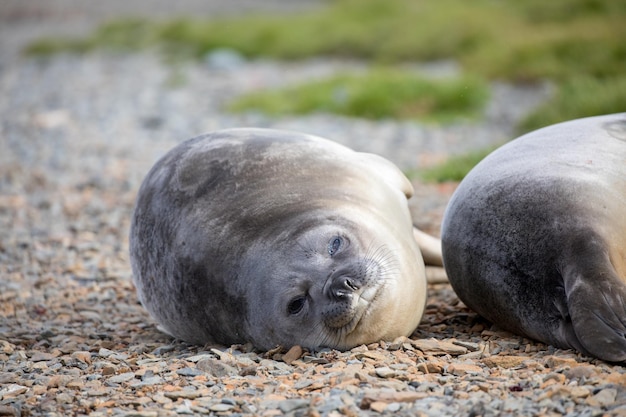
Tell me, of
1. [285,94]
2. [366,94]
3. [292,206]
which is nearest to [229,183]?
[292,206]

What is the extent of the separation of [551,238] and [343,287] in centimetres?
90

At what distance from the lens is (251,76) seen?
1673 centimetres

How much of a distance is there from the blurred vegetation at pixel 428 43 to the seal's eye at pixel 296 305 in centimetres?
627

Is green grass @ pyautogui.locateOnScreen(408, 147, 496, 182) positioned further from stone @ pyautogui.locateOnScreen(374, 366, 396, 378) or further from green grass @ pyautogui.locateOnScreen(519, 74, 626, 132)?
stone @ pyautogui.locateOnScreen(374, 366, 396, 378)

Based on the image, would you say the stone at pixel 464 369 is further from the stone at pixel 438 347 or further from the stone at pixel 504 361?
the stone at pixel 438 347

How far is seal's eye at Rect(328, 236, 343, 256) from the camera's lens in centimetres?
404

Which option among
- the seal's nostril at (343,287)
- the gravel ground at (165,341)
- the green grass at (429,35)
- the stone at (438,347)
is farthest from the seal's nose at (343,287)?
the green grass at (429,35)

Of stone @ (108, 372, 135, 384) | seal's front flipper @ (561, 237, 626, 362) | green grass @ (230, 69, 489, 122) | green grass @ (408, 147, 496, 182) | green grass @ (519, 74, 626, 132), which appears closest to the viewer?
seal's front flipper @ (561, 237, 626, 362)

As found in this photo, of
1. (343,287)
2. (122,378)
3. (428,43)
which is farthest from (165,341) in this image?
(428,43)

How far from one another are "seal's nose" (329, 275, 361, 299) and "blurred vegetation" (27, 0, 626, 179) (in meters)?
6.25

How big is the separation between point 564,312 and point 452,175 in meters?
4.40

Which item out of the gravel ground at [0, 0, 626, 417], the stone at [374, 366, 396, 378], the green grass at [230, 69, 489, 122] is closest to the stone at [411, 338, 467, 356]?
the gravel ground at [0, 0, 626, 417]

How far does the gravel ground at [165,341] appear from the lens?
11.1ft

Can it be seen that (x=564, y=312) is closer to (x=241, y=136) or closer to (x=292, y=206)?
(x=292, y=206)
